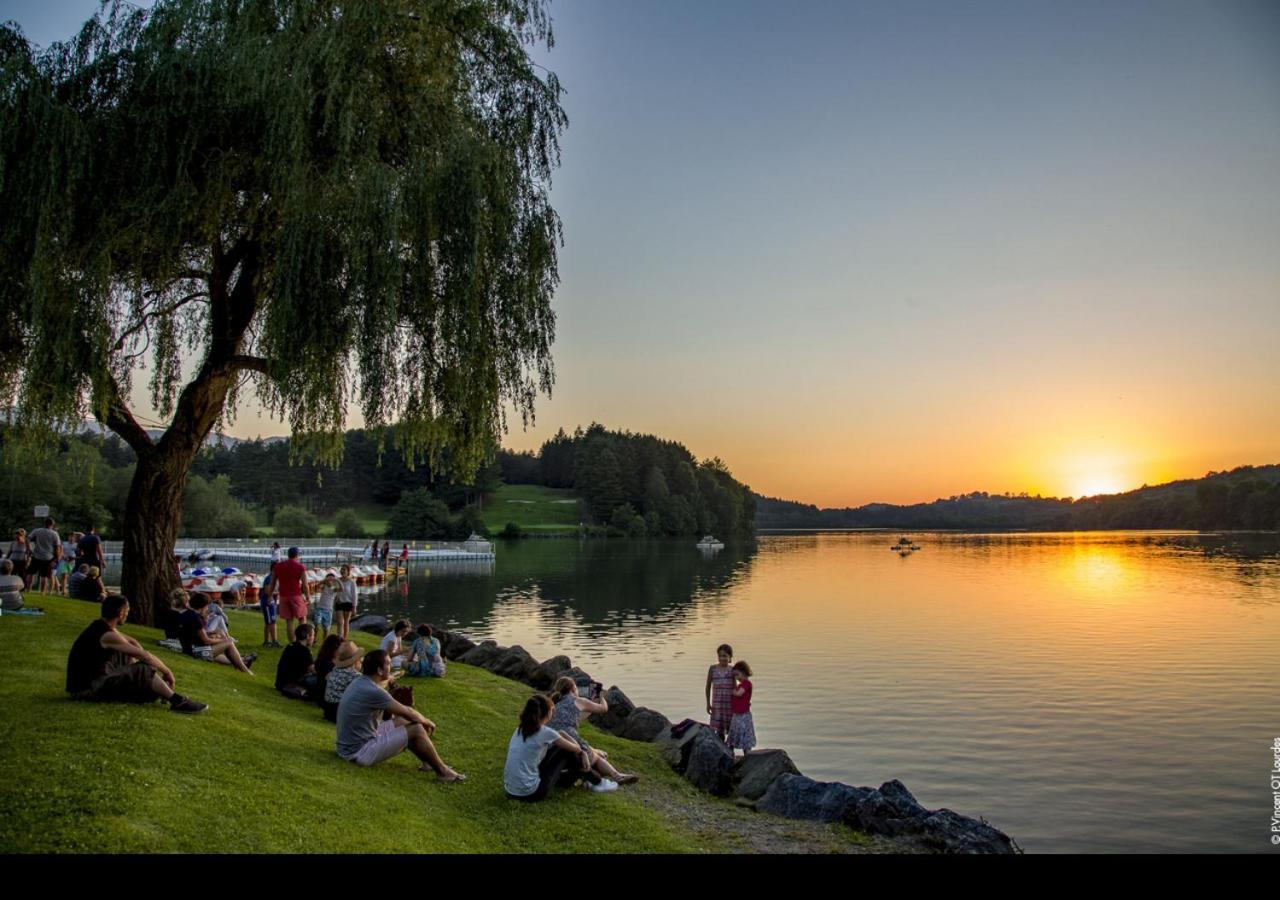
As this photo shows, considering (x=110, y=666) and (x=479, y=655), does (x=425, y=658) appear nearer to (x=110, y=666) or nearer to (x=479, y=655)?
(x=479, y=655)

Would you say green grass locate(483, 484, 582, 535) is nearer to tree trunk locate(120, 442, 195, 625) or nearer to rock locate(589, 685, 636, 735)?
tree trunk locate(120, 442, 195, 625)

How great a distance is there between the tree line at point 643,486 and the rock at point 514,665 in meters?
128

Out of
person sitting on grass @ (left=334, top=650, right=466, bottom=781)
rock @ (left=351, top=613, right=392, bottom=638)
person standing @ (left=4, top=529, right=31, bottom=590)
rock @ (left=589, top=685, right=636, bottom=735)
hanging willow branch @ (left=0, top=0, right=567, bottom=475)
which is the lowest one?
rock @ (left=589, top=685, right=636, bottom=735)

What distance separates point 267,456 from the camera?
5502 inches

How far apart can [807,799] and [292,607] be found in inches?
492

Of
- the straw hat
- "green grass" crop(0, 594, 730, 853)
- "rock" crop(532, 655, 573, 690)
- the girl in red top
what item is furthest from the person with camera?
"rock" crop(532, 655, 573, 690)

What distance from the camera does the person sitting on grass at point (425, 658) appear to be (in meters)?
17.7

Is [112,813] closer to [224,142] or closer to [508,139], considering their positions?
[224,142]

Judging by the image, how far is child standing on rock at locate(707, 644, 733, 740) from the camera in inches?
577

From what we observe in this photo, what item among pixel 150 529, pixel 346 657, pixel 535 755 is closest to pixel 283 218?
pixel 150 529

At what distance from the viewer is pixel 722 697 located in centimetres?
1473

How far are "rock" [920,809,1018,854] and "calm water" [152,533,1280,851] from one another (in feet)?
7.91
